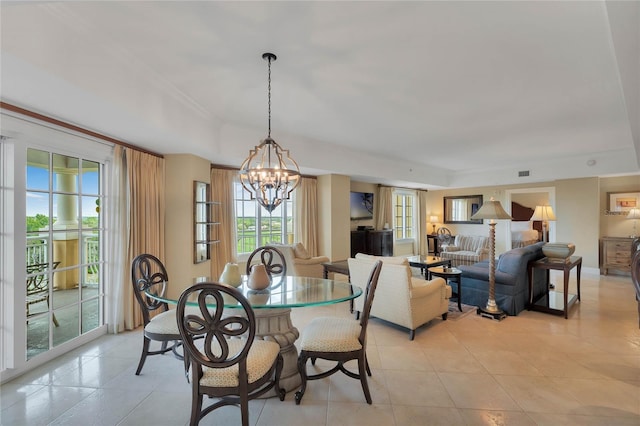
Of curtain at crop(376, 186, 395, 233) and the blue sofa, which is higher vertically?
curtain at crop(376, 186, 395, 233)

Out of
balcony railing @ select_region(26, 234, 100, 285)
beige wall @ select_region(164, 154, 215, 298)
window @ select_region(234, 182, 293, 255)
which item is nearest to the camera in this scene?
balcony railing @ select_region(26, 234, 100, 285)

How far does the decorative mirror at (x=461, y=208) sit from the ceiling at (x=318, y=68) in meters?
4.35

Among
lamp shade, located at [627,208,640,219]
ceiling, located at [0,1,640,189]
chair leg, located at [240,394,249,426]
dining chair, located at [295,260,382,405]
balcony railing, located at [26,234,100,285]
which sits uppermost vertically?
ceiling, located at [0,1,640,189]

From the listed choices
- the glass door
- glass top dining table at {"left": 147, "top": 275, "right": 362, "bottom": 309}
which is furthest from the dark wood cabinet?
the glass door

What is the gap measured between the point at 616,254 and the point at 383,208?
198 inches

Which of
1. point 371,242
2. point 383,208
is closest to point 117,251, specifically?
point 371,242

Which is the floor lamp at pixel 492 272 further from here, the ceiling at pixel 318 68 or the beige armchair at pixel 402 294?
the ceiling at pixel 318 68

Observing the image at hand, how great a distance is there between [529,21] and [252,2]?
1.82 metres

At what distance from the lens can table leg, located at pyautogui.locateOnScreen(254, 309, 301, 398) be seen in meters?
2.26

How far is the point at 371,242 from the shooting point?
7133mm

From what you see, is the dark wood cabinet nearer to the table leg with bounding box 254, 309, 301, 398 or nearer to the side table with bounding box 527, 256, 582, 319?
the side table with bounding box 527, 256, 582, 319

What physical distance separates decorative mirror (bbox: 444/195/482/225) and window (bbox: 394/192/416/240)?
4.12 feet

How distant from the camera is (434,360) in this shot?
2711mm

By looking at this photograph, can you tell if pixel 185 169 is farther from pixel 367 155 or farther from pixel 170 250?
pixel 367 155
